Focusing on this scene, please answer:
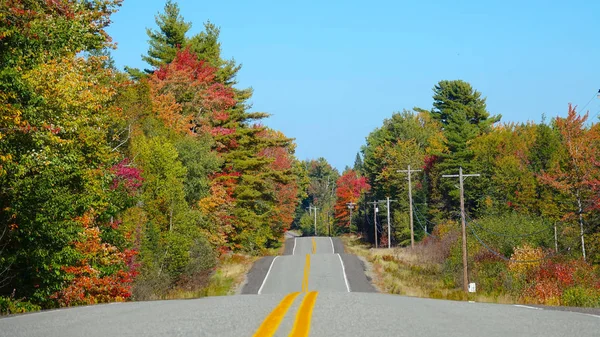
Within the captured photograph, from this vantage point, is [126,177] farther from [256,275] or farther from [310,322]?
[310,322]

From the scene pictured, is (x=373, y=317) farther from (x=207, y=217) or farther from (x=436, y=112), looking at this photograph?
(x=436, y=112)

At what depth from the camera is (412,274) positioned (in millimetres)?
58562

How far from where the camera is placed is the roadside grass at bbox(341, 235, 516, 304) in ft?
158

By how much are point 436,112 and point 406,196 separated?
3458cm

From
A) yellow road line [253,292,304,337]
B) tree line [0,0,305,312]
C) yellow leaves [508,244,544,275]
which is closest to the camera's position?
yellow road line [253,292,304,337]

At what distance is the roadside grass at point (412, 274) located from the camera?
48281mm

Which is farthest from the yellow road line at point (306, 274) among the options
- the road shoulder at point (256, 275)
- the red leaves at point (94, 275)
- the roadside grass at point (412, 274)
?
the red leaves at point (94, 275)

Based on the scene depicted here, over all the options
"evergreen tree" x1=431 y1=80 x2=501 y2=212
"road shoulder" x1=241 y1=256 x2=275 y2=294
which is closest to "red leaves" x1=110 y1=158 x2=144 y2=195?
"road shoulder" x1=241 y1=256 x2=275 y2=294

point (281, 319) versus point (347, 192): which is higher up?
point (347, 192)

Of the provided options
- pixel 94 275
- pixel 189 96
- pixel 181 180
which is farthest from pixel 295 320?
pixel 189 96

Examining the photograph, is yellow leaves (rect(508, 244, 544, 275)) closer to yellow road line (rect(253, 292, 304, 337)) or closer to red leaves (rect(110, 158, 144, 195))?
red leaves (rect(110, 158, 144, 195))

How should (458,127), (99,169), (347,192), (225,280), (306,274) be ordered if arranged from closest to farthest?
(99,169) < (225,280) < (306,274) < (458,127) < (347,192)

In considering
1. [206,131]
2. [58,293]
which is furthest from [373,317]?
[206,131]

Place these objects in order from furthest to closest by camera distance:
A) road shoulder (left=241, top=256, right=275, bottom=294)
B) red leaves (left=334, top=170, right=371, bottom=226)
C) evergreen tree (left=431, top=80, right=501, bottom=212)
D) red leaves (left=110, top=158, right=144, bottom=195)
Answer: red leaves (left=334, top=170, right=371, bottom=226) → evergreen tree (left=431, top=80, right=501, bottom=212) → road shoulder (left=241, top=256, right=275, bottom=294) → red leaves (left=110, top=158, right=144, bottom=195)
